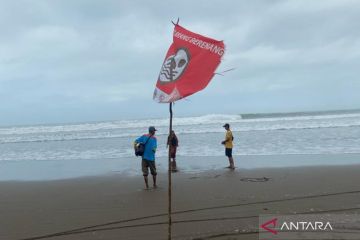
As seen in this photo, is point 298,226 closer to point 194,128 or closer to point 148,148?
point 148,148

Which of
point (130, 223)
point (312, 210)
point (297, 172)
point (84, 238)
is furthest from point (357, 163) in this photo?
point (84, 238)

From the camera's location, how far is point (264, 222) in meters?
6.28

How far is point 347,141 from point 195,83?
18.8m

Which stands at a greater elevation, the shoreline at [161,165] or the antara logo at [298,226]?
the antara logo at [298,226]

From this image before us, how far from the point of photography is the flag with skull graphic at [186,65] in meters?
4.38

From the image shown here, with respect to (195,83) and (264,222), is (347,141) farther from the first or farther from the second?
(195,83)

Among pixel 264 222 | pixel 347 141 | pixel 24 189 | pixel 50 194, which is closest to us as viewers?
pixel 264 222

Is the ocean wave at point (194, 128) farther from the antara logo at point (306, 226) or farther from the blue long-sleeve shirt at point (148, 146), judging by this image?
the antara logo at point (306, 226)

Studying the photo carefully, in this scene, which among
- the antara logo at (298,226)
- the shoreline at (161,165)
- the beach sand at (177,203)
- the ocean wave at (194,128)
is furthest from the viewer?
the ocean wave at (194,128)

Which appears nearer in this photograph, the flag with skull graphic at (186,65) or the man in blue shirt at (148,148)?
the flag with skull graphic at (186,65)

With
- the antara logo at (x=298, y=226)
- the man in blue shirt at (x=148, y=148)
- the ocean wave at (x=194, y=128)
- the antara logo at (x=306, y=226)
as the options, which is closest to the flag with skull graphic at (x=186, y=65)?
the antara logo at (x=298, y=226)

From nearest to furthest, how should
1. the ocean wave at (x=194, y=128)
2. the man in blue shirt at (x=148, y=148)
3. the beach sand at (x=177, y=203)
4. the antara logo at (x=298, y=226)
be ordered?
the antara logo at (x=298, y=226) < the beach sand at (x=177, y=203) < the man in blue shirt at (x=148, y=148) < the ocean wave at (x=194, y=128)

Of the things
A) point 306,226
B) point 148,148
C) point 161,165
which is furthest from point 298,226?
point 161,165

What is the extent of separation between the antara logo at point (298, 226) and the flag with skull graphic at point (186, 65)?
2.60 metres
